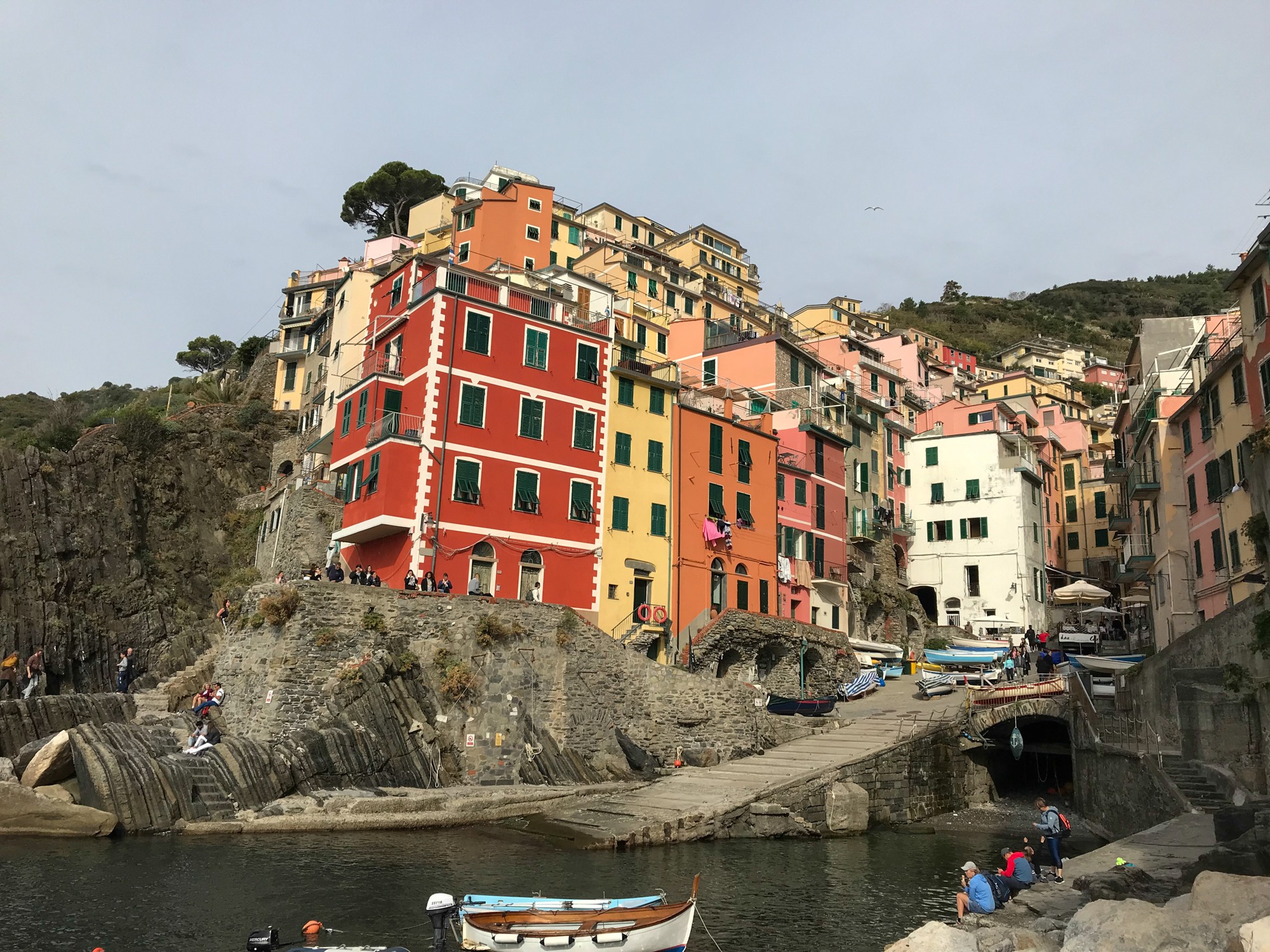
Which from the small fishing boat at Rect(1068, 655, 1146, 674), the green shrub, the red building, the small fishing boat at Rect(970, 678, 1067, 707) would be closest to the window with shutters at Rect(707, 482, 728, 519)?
the red building

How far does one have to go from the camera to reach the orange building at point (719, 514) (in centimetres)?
4419

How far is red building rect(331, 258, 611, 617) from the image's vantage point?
36.9 m

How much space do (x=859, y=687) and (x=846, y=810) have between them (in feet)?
46.3

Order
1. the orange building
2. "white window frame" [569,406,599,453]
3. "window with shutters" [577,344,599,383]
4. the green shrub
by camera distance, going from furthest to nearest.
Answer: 1. the orange building
2. "window with shutters" [577,344,599,383]
3. "white window frame" [569,406,599,453]
4. the green shrub

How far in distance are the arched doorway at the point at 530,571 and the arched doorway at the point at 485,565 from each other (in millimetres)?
1328

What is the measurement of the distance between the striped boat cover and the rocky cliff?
103 ft

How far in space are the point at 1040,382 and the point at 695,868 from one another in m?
93.0

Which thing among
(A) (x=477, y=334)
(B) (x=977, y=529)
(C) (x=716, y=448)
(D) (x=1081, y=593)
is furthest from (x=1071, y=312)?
(A) (x=477, y=334)

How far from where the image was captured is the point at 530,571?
3897cm

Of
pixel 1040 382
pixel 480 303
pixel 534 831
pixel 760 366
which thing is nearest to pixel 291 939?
pixel 534 831

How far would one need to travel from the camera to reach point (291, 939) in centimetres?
1798

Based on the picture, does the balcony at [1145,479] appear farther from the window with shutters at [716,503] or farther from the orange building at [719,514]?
the window with shutters at [716,503]

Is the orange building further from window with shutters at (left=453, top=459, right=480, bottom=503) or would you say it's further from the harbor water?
the harbor water

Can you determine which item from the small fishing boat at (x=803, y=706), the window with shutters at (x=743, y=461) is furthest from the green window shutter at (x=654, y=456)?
the small fishing boat at (x=803, y=706)
